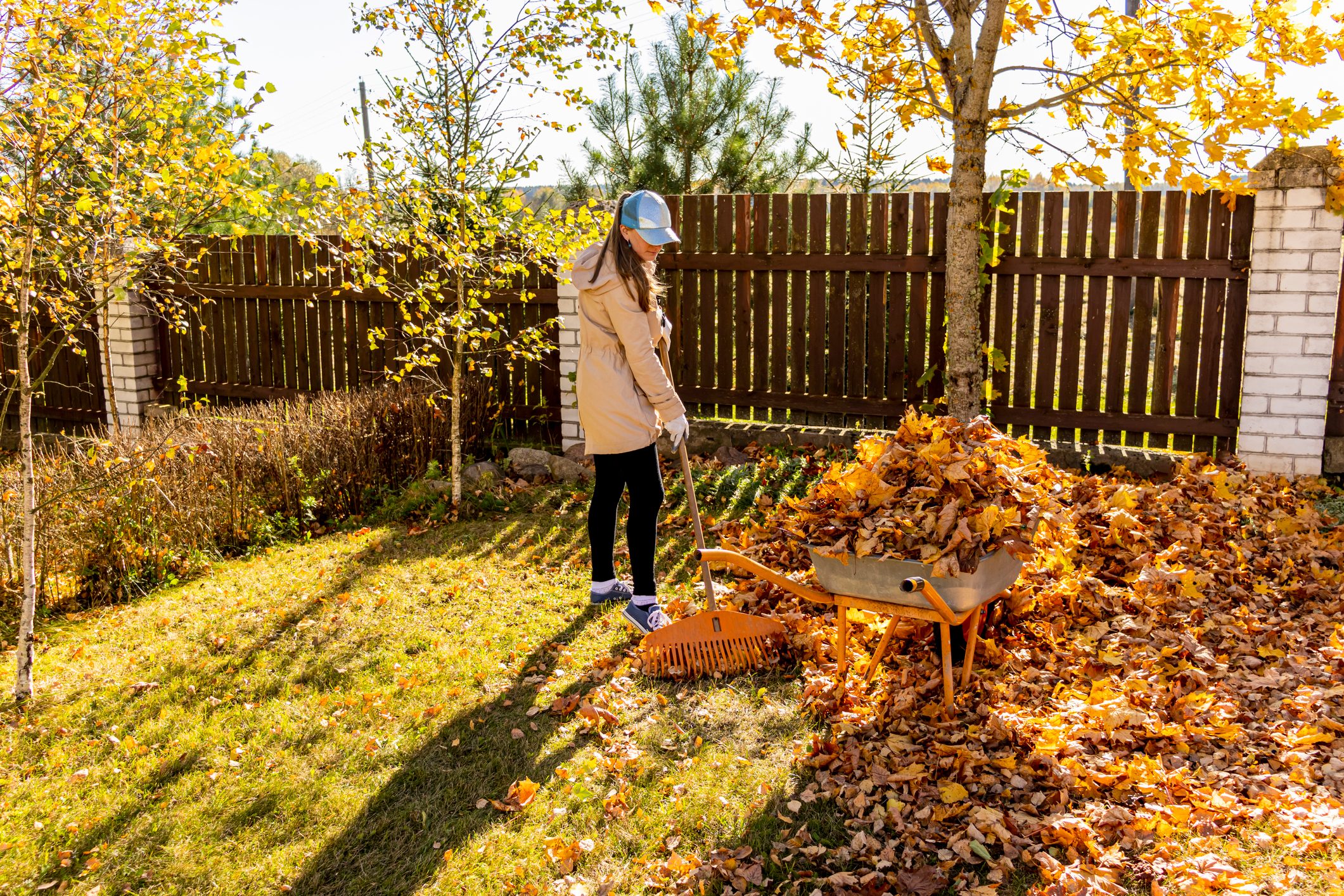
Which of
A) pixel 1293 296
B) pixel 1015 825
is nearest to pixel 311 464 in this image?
pixel 1015 825

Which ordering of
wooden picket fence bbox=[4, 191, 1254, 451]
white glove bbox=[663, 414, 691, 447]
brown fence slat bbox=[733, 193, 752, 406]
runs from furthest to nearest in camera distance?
brown fence slat bbox=[733, 193, 752, 406], wooden picket fence bbox=[4, 191, 1254, 451], white glove bbox=[663, 414, 691, 447]

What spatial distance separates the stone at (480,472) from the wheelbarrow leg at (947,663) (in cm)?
413

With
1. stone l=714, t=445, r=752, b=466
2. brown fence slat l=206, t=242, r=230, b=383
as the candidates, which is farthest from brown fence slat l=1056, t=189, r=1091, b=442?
brown fence slat l=206, t=242, r=230, b=383

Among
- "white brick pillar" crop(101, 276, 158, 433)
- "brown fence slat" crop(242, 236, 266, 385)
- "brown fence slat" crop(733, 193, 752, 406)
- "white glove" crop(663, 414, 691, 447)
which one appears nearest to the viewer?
"white glove" crop(663, 414, 691, 447)

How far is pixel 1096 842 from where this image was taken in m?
2.81

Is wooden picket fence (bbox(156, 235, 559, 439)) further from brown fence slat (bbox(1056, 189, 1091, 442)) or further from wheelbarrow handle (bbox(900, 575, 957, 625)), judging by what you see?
wheelbarrow handle (bbox(900, 575, 957, 625))

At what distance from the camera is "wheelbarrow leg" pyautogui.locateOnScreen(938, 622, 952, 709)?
3404 mm

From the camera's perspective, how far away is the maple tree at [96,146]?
3766 mm

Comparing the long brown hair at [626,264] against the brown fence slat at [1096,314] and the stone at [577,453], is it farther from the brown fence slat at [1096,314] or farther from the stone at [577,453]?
the brown fence slat at [1096,314]

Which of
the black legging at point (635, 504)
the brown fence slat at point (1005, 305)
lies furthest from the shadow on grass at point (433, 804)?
the brown fence slat at point (1005, 305)

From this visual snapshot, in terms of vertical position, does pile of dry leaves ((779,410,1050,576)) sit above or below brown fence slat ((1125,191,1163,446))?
below

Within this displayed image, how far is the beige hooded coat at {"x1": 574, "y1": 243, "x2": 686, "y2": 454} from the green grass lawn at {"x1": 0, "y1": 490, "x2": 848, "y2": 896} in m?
1.00

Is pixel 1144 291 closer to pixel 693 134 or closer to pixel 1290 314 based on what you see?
pixel 1290 314

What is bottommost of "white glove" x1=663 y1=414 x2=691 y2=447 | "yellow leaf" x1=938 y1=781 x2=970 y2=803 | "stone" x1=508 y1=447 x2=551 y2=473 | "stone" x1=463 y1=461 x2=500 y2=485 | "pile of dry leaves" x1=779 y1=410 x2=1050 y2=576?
"yellow leaf" x1=938 y1=781 x2=970 y2=803
